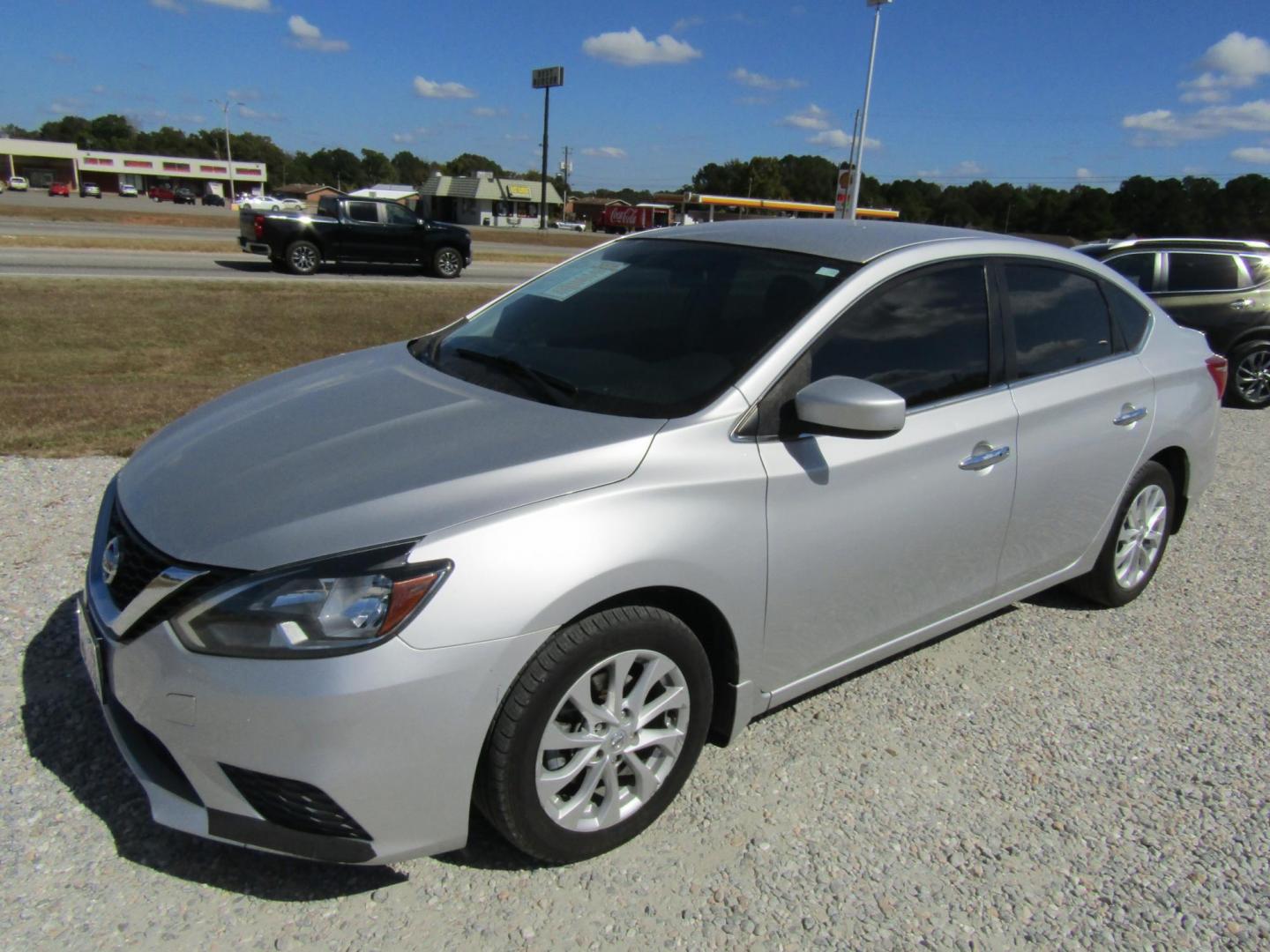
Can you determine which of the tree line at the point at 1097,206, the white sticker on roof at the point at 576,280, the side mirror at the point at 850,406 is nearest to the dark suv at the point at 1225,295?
the white sticker on roof at the point at 576,280

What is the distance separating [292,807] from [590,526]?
Answer: 3.11 ft

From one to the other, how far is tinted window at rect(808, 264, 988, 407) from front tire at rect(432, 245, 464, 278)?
63.7 feet

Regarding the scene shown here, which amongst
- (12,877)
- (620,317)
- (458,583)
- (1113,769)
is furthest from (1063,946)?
(12,877)

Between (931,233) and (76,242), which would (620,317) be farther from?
(76,242)

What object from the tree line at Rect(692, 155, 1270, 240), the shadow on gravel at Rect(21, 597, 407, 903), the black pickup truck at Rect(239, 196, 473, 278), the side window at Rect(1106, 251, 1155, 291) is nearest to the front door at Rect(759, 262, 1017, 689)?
the shadow on gravel at Rect(21, 597, 407, 903)

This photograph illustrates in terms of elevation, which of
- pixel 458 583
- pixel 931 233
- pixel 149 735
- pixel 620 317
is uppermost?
pixel 931 233

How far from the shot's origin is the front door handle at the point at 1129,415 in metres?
3.94

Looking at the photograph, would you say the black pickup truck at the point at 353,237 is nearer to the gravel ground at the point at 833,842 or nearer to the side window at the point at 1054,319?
the gravel ground at the point at 833,842

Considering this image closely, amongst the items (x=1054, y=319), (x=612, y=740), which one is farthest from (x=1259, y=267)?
(x=612, y=740)

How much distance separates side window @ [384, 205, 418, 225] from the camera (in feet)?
68.5

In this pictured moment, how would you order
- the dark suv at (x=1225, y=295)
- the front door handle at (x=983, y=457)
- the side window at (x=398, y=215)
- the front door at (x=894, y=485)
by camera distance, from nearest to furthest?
1. the front door at (x=894, y=485)
2. the front door handle at (x=983, y=457)
3. the dark suv at (x=1225, y=295)
4. the side window at (x=398, y=215)

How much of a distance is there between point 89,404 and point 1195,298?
36.3 feet

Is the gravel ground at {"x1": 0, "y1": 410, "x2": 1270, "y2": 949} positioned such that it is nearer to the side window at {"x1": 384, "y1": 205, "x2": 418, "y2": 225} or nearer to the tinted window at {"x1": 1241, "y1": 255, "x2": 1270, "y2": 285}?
the tinted window at {"x1": 1241, "y1": 255, "x2": 1270, "y2": 285}

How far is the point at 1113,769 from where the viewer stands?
3.17 meters
